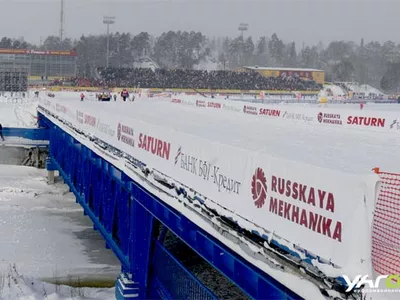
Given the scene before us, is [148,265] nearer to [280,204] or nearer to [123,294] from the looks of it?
[123,294]

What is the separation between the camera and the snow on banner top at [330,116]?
2009 centimetres

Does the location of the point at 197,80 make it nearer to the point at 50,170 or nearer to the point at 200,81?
the point at 200,81

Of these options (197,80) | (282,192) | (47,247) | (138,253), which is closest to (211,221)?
(282,192)

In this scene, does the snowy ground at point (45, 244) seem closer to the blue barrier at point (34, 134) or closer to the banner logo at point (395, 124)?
the blue barrier at point (34, 134)

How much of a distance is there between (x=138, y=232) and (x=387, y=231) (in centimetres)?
686

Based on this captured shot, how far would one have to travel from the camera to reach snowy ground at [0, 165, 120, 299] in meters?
15.0

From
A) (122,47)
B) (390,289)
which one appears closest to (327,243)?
(390,289)

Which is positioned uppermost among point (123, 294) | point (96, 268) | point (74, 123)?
point (74, 123)

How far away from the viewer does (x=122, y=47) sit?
169 m

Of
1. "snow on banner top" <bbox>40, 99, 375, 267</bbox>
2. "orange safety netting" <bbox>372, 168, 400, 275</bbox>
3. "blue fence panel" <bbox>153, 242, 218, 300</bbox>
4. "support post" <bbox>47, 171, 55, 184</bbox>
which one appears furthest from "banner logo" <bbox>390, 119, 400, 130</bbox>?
"support post" <bbox>47, 171, 55, 184</bbox>

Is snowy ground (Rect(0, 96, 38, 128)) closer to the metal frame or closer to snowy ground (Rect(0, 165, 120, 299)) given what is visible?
snowy ground (Rect(0, 165, 120, 299))

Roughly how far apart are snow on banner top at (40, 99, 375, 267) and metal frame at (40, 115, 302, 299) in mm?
472

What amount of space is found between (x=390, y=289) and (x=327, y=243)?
2.27 ft
